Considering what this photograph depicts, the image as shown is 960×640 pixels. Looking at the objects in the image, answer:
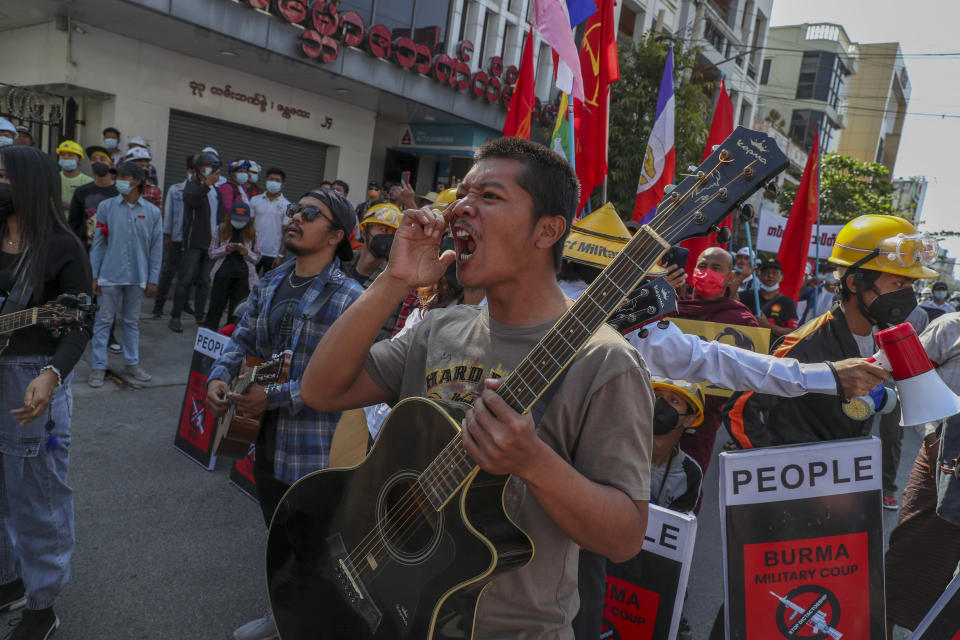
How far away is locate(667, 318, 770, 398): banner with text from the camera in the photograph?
4770 millimetres

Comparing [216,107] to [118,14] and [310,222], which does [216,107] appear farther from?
[310,222]

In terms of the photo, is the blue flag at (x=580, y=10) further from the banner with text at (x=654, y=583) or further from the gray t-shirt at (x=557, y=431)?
the gray t-shirt at (x=557, y=431)

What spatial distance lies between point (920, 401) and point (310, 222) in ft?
8.84

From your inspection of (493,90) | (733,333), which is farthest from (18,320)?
(493,90)

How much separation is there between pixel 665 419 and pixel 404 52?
12.8m

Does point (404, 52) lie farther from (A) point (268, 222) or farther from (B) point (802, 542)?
(B) point (802, 542)

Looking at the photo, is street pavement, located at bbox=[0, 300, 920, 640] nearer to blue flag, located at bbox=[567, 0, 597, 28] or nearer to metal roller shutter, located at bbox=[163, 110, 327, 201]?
blue flag, located at bbox=[567, 0, 597, 28]

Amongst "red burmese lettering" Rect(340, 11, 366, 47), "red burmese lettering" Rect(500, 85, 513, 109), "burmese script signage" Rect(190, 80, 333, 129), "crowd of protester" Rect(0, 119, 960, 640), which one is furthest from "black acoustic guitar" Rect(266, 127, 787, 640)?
"red burmese lettering" Rect(500, 85, 513, 109)

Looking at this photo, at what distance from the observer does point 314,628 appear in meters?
1.91

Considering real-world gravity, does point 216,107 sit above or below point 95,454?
above

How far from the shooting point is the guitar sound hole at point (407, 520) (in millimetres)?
1644

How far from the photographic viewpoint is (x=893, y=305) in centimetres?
318

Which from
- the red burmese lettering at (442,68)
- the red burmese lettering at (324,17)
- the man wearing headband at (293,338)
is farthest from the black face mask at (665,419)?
the red burmese lettering at (442,68)

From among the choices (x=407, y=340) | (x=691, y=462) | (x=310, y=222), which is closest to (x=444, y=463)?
(x=407, y=340)
